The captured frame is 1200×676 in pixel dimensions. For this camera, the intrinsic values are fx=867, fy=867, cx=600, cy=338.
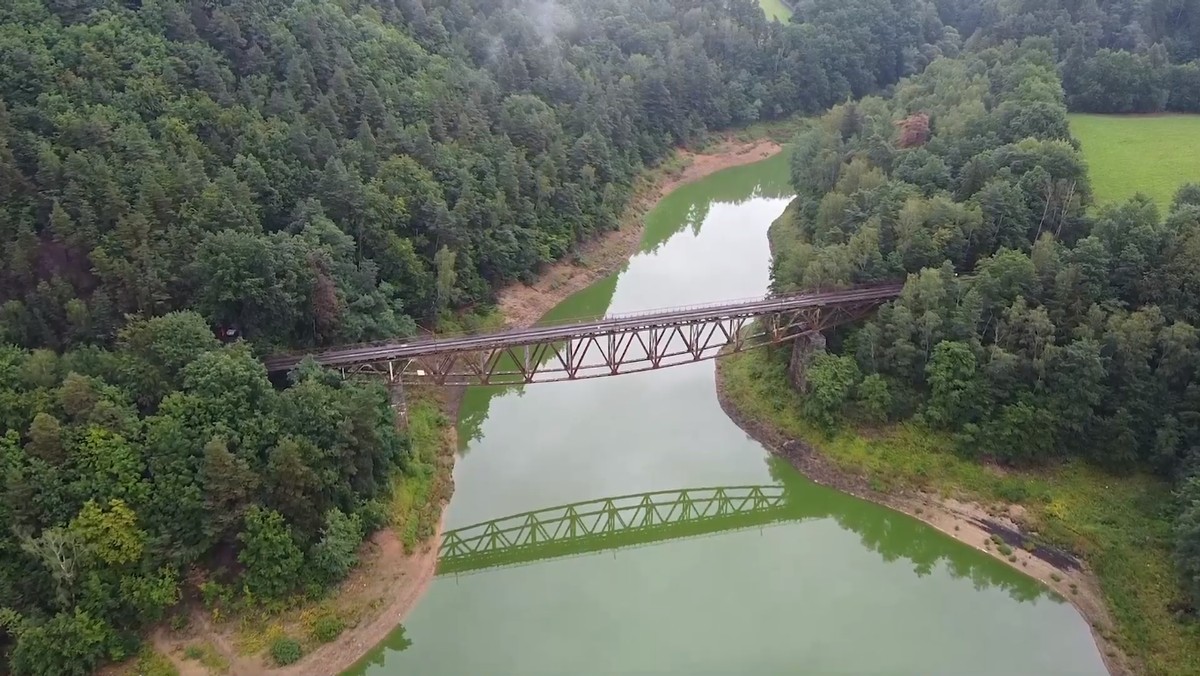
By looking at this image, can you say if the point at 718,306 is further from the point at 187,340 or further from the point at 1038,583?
the point at 187,340

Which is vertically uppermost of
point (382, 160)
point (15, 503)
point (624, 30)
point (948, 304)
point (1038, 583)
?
point (624, 30)

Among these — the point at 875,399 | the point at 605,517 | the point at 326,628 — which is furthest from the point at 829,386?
the point at 326,628

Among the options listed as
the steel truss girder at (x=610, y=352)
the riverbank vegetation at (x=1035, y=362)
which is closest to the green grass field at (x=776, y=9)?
the riverbank vegetation at (x=1035, y=362)

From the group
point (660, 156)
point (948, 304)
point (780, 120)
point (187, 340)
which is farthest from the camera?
point (780, 120)

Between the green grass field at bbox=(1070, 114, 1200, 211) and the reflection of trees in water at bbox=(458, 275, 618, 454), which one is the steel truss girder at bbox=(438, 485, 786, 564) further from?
the green grass field at bbox=(1070, 114, 1200, 211)

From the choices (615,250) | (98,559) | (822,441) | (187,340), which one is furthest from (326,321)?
(615,250)

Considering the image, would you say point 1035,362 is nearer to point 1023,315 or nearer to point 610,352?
point 1023,315
